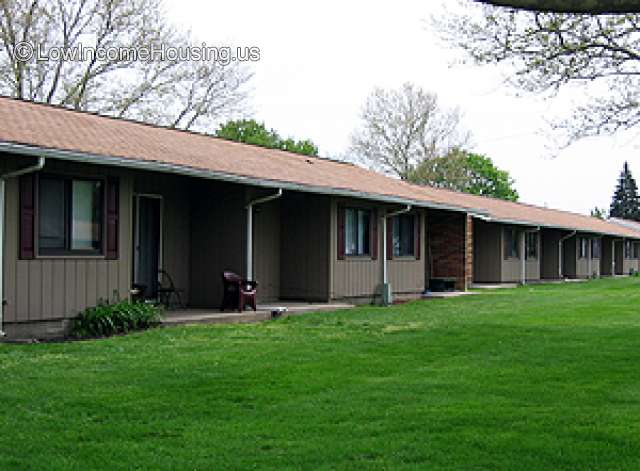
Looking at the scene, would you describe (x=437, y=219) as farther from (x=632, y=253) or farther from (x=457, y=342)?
(x=632, y=253)

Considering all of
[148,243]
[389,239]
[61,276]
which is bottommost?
[61,276]

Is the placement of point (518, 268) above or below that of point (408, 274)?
below

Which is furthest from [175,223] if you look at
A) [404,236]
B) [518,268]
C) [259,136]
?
[259,136]

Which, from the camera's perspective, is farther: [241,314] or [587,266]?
[587,266]

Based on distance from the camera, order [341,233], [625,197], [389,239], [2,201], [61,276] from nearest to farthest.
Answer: [2,201] → [61,276] → [341,233] → [389,239] → [625,197]

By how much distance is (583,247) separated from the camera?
121 feet

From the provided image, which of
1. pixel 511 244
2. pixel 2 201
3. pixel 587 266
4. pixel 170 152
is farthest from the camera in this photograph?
pixel 587 266

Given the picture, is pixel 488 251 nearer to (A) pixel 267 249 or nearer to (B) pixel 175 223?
(A) pixel 267 249

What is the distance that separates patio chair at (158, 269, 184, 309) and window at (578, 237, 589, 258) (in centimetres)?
2562

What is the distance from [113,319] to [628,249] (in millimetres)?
39302

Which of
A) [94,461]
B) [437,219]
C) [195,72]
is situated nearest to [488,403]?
[94,461]

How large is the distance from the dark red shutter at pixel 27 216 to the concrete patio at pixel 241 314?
244 cm

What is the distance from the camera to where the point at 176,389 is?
7.11 metres

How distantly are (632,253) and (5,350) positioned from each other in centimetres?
4265
